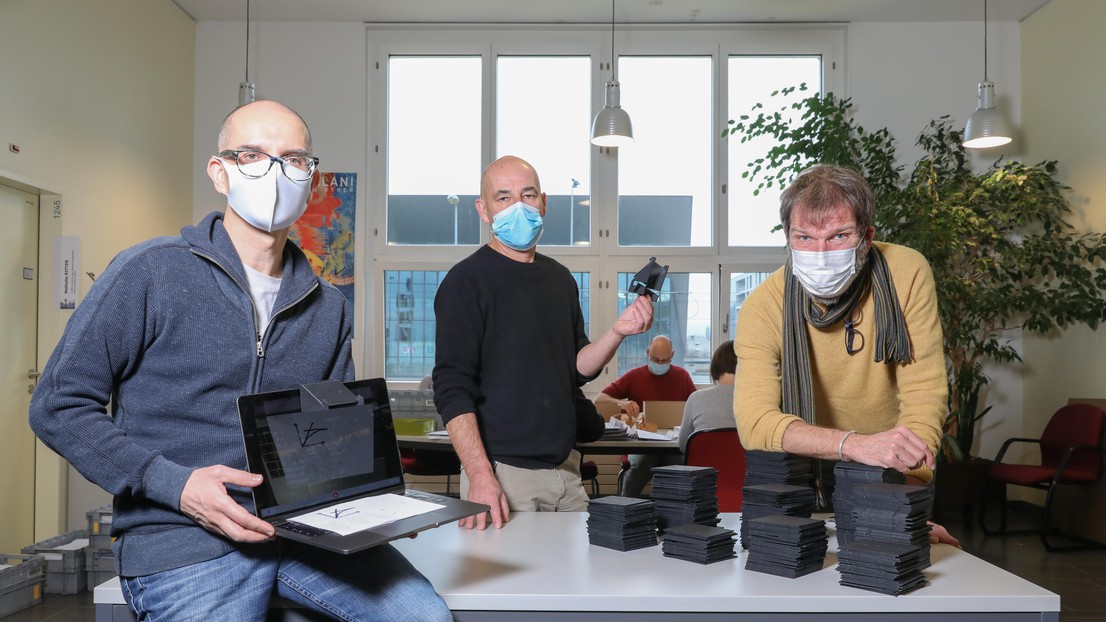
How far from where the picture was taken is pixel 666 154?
7.34m

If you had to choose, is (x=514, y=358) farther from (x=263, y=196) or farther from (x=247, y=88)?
(x=247, y=88)

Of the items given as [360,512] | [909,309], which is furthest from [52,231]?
[909,309]

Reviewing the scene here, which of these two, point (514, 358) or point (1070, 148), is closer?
point (514, 358)

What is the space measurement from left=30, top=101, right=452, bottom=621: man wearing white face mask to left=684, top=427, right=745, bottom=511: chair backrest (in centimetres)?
206

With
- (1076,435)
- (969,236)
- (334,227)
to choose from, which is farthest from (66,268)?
(1076,435)

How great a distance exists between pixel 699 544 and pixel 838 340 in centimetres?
64

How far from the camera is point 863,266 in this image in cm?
188

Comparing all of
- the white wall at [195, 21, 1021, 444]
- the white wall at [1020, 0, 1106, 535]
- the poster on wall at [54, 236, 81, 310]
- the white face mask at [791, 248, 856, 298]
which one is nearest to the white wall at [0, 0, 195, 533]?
the poster on wall at [54, 236, 81, 310]

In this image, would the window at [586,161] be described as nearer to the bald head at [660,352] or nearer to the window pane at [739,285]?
the window pane at [739,285]

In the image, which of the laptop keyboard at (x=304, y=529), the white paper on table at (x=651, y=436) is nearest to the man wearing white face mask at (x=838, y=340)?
the laptop keyboard at (x=304, y=529)

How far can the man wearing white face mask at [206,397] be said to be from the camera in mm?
1304

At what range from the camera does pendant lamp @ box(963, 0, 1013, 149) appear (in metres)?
5.92

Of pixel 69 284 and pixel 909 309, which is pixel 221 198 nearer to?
pixel 69 284

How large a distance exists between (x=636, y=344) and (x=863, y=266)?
5396 mm
